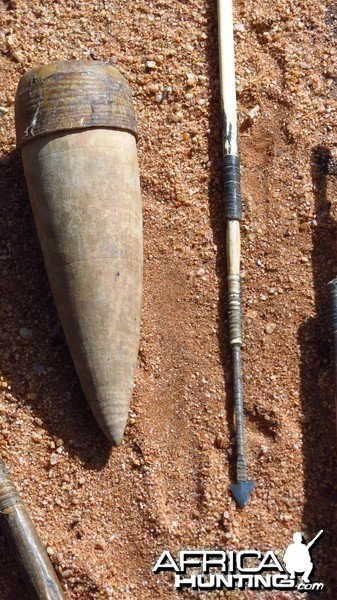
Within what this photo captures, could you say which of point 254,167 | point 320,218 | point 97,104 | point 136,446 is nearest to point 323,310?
point 320,218

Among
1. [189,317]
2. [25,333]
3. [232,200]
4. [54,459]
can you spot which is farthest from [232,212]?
[54,459]

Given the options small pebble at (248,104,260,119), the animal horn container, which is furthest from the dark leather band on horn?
small pebble at (248,104,260,119)

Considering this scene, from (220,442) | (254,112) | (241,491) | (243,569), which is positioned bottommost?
(243,569)

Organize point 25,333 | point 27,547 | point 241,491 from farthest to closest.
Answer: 1. point 25,333
2. point 241,491
3. point 27,547

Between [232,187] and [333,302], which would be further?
[232,187]

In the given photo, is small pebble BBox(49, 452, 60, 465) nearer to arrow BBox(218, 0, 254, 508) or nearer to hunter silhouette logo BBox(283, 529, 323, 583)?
arrow BBox(218, 0, 254, 508)

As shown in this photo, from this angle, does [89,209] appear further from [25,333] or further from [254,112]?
[254,112]

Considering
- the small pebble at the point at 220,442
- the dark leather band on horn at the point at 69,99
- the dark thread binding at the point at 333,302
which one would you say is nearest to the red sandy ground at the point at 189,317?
the small pebble at the point at 220,442
